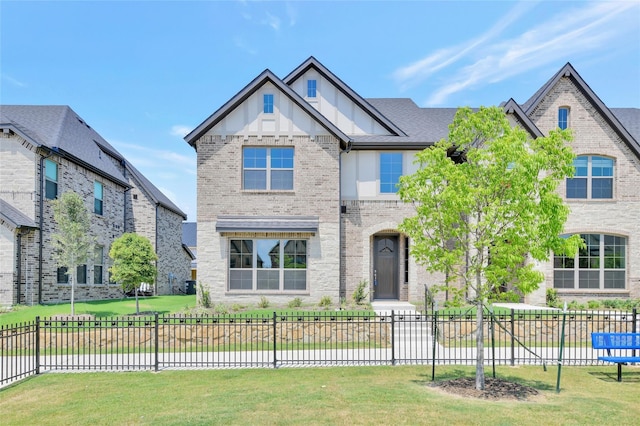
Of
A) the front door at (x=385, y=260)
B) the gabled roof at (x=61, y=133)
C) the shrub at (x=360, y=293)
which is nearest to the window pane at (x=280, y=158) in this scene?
the front door at (x=385, y=260)

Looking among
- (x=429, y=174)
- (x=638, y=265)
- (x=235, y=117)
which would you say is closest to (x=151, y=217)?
(x=235, y=117)

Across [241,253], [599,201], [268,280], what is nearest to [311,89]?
[241,253]

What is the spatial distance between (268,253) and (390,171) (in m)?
5.98

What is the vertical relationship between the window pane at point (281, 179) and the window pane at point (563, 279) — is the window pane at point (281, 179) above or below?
above

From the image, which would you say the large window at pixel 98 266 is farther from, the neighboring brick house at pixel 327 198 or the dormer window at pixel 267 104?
the dormer window at pixel 267 104

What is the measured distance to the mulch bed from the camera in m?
8.79

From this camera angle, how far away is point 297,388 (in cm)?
923

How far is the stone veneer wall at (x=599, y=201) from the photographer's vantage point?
1975 centimetres

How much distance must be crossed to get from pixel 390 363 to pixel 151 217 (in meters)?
21.2

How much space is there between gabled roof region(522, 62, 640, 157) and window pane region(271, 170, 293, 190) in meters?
10.3

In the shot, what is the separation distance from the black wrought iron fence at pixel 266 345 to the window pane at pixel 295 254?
4.26 meters

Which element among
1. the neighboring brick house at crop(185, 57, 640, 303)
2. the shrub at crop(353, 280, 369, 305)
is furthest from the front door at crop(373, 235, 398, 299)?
the shrub at crop(353, 280, 369, 305)

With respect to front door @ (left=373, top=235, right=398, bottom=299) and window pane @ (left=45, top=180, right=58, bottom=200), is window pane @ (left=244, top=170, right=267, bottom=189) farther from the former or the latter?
window pane @ (left=45, top=180, right=58, bottom=200)

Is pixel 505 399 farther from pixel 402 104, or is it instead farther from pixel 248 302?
pixel 402 104
